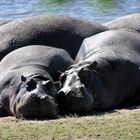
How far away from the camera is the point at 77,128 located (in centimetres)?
790

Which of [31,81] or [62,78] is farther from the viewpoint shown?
[62,78]

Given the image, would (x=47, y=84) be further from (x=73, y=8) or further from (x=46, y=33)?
(x=73, y=8)

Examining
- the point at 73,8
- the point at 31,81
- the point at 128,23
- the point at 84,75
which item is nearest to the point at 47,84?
the point at 31,81

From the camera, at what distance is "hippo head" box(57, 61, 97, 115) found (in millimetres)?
9000

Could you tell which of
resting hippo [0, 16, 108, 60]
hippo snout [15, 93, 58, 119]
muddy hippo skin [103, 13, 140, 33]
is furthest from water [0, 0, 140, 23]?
hippo snout [15, 93, 58, 119]

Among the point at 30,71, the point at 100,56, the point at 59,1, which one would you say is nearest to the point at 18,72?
the point at 30,71

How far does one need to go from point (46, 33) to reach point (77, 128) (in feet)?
14.6

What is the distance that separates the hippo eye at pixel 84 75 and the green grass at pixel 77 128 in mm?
772

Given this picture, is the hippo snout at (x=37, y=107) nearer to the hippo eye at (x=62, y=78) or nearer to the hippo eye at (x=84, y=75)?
the hippo eye at (x=62, y=78)

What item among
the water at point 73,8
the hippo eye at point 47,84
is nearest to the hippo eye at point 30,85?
the hippo eye at point 47,84

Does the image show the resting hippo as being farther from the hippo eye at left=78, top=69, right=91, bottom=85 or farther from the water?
the water

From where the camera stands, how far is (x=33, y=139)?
7504 mm

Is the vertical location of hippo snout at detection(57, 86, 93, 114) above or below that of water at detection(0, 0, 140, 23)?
above

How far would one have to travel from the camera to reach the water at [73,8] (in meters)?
20.5
